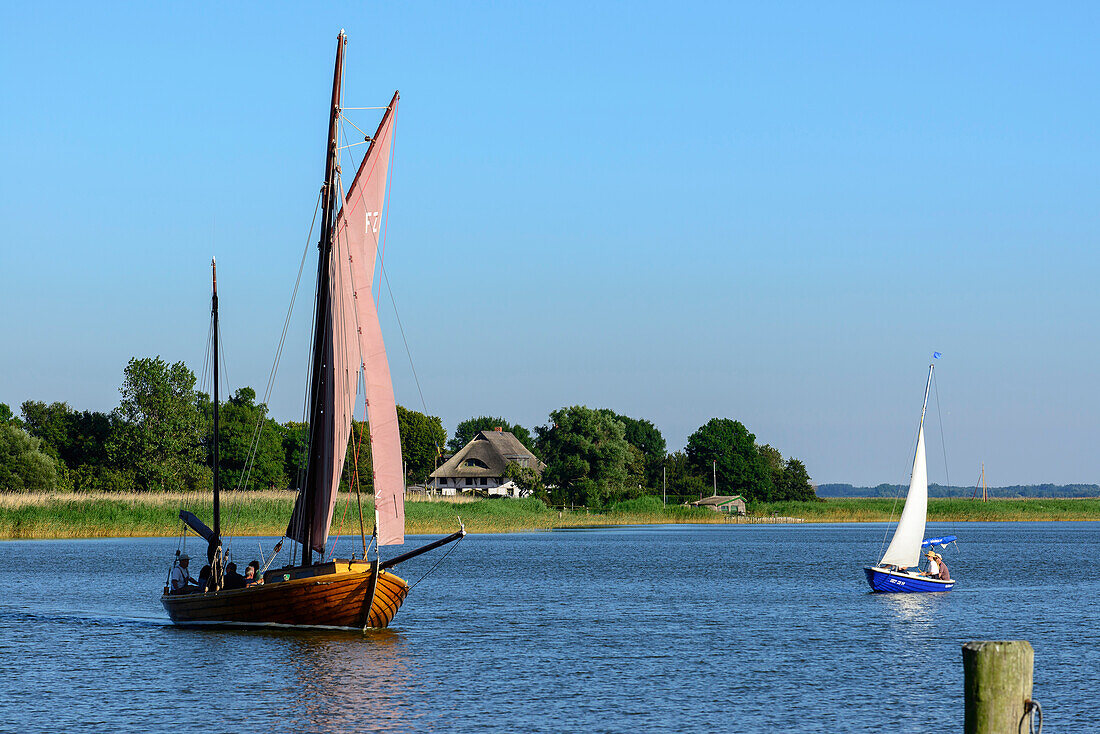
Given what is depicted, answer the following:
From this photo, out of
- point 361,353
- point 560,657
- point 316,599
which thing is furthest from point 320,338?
point 560,657

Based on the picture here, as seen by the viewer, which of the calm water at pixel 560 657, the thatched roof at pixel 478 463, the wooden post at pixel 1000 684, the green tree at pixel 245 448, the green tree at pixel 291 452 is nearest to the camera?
the wooden post at pixel 1000 684

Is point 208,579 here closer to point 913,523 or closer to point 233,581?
point 233,581

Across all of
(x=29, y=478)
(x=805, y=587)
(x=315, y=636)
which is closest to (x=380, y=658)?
(x=315, y=636)

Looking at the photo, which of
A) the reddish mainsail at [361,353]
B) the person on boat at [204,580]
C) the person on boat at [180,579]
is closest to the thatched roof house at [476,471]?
the person on boat at [180,579]

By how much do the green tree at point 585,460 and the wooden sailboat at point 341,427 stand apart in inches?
4497

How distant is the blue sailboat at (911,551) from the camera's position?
56156mm

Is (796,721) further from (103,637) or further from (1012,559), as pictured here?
(1012,559)

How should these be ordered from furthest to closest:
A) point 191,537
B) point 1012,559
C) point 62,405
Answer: point 62,405 → point 191,537 → point 1012,559

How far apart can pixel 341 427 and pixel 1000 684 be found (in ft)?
85.6

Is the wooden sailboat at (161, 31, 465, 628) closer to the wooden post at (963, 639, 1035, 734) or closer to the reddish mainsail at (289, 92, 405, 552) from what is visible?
the reddish mainsail at (289, 92, 405, 552)

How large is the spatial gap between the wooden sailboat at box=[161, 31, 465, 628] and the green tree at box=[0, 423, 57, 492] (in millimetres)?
86643

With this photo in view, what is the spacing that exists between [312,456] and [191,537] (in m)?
59.5

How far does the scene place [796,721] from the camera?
25.7 m

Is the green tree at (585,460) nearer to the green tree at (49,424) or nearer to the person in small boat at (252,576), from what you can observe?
the green tree at (49,424)
